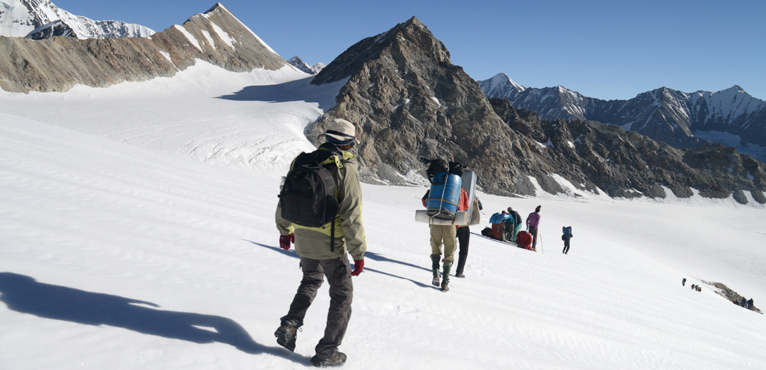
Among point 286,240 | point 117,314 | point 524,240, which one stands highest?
point 524,240

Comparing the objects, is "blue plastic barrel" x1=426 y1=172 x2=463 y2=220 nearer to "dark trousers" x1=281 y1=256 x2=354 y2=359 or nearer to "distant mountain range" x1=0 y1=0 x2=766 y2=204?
"dark trousers" x1=281 y1=256 x2=354 y2=359

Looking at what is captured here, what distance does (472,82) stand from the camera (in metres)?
55.3

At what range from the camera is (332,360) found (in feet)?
8.87

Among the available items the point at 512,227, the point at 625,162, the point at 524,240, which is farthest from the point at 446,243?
the point at 625,162

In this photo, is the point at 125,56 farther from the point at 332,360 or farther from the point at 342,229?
the point at 332,360

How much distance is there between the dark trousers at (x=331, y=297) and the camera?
106 inches

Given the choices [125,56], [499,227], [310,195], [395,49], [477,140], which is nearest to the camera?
[310,195]

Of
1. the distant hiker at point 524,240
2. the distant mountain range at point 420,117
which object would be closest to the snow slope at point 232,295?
the distant hiker at point 524,240

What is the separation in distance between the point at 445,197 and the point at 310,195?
2622mm

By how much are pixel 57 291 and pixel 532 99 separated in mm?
204855

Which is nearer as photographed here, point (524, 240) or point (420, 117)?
point (524, 240)

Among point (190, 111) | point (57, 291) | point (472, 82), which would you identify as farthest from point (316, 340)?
point (472, 82)

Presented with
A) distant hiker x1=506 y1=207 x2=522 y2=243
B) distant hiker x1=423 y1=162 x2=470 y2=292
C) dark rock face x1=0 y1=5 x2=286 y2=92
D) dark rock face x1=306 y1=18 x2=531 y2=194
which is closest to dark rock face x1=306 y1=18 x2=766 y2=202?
dark rock face x1=306 y1=18 x2=531 y2=194

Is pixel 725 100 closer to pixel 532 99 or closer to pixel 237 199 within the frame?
pixel 532 99
